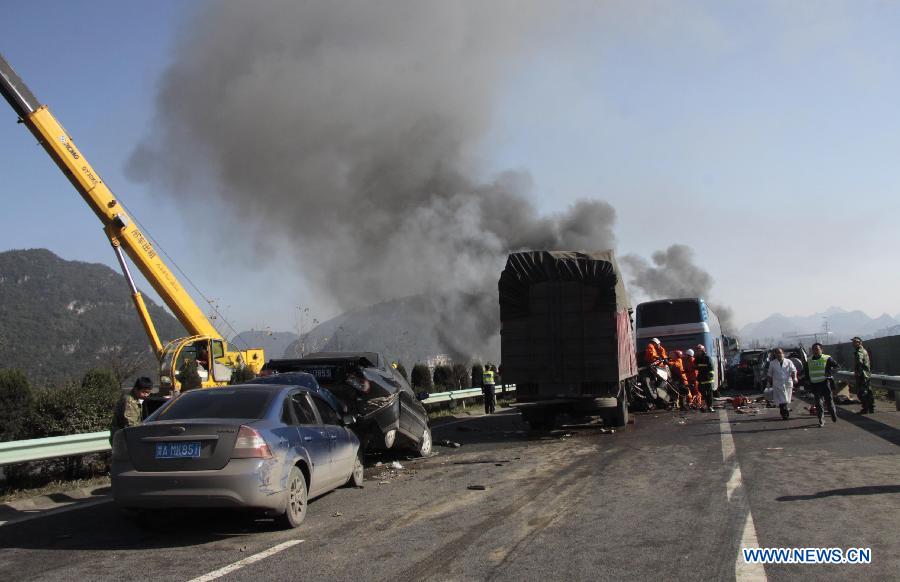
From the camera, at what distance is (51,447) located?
8.46 meters

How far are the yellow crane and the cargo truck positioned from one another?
8.32m

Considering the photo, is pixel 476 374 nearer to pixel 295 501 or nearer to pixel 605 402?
pixel 605 402

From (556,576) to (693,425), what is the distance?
10.4m

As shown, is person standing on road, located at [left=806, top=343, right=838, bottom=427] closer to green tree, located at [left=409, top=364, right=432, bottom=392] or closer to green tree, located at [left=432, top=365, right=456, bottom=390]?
green tree, located at [left=409, top=364, right=432, bottom=392]

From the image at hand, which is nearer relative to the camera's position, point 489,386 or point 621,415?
point 621,415

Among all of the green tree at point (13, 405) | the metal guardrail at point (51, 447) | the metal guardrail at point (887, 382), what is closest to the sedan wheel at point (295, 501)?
the metal guardrail at point (51, 447)

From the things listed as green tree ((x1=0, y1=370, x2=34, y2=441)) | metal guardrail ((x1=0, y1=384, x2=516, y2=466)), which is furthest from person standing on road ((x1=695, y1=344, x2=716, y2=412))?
green tree ((x1=0, y1=370, x2=34, y2=441))

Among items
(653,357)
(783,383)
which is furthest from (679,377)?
(783,383)

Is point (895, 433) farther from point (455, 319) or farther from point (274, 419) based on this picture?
point (455, 319)

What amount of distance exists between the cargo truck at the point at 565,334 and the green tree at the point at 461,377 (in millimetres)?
14108

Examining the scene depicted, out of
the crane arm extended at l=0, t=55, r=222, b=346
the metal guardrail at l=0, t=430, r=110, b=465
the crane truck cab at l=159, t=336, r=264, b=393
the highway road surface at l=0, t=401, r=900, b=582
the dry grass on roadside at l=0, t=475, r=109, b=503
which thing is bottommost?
the highway road surface at l=0, t=401, r=900, b=582

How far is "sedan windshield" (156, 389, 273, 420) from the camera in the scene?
6322 millimetres

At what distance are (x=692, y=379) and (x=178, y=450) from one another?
51.2 feet

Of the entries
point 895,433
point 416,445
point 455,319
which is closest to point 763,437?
point 895,433
